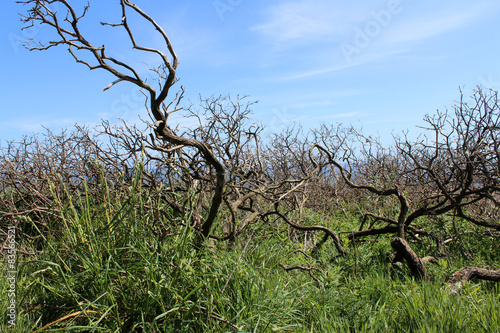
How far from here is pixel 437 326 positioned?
279cm

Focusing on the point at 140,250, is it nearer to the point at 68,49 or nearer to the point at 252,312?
the point at 252,312

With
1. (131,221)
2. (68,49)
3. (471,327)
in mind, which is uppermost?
(68,49)

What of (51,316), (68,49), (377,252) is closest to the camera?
(51,316)

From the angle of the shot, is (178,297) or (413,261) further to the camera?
(413,261)

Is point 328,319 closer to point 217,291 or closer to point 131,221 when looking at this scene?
point 217,291

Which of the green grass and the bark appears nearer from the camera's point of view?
the green grass

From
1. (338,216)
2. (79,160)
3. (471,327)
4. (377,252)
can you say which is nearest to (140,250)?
(471,327)

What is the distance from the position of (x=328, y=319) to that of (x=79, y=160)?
4.74m

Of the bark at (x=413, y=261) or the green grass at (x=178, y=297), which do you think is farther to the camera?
the bark at (x=413, y=261)

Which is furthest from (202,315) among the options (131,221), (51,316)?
(51,316)

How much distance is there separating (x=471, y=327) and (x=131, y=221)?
2.66 metres

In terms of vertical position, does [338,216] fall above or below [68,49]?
below

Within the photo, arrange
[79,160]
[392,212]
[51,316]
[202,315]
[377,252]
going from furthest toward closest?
1. [392,212]
2. [79,160]
3. [377,252]
4. [51,316]
5. [202,315]

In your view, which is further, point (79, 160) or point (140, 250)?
point (79, 160)
